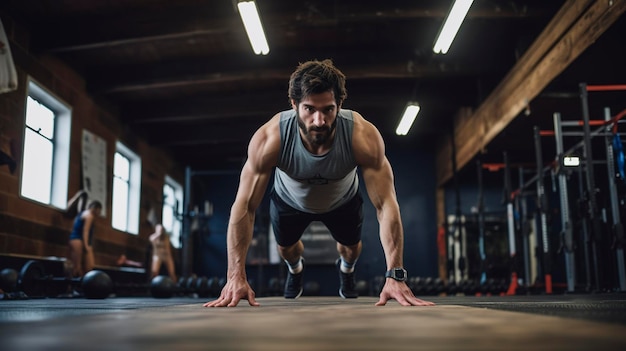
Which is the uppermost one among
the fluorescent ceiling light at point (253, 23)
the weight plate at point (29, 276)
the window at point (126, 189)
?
the fluorescent ceiling light at point (253, 23)

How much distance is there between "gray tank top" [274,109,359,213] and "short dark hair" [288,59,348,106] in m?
0.13

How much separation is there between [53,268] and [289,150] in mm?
4263

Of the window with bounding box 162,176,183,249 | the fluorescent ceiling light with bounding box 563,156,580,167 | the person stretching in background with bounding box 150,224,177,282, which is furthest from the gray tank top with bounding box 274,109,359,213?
the window with bounding box 162,176,183,249

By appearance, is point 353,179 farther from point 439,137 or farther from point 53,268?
point 439,137

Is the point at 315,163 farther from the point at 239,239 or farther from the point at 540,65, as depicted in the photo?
the point at 540,65

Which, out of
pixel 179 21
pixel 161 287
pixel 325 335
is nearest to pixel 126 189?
pixel 161 287

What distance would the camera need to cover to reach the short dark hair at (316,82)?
234cm

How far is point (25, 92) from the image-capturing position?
232 inches

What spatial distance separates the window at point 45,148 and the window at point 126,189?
162 centimetres

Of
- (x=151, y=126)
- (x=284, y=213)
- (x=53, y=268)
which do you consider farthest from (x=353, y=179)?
(x=151, y=126)

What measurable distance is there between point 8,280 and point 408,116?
498cm

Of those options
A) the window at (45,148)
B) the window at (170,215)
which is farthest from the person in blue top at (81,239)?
the window at (170,215)

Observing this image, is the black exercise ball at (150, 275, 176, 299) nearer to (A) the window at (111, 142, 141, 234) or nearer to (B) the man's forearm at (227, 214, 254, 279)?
(A) the window at (111, 142, 141, 234)

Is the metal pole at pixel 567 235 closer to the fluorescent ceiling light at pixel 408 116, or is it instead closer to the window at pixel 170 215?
the fluorescent ceiling light at pixel 408 116
